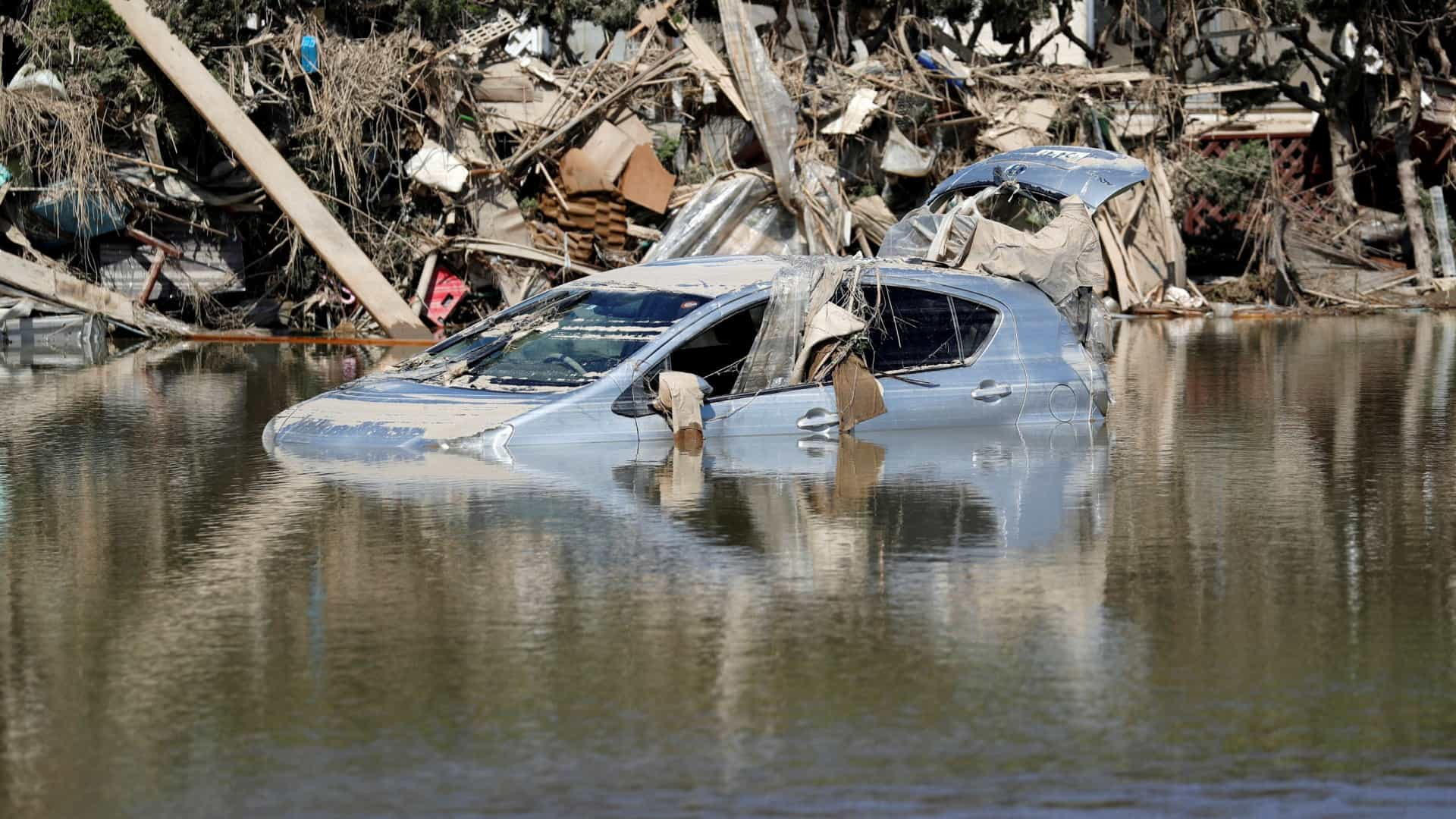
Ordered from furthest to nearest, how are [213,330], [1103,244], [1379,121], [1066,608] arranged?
[1379,121] < [1103,244] < [213,330] < [1066,608]

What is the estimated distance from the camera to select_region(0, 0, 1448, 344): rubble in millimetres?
20484

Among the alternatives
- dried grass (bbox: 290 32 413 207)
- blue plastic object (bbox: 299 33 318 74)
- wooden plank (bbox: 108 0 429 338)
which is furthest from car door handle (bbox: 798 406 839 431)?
blue plastic object (bbox: 299 33 318 74)

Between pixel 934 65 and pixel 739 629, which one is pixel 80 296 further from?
pixel 739 629

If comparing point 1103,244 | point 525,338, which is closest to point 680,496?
point 525,338

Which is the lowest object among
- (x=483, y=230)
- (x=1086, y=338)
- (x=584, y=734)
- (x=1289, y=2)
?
(x=584, y=734)

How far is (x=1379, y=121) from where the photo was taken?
26500mm

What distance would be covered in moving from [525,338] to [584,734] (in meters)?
6.00

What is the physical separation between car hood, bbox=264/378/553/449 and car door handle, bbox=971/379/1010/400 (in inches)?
101

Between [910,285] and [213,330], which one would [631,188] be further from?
[910,285]

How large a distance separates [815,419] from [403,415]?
96.0 inches

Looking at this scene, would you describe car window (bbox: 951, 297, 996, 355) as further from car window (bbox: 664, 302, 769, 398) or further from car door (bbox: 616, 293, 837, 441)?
car window (bbox: 664, 302, 769, 398)

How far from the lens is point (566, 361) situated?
1048cm

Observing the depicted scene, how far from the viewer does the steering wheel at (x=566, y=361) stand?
10.4 meters

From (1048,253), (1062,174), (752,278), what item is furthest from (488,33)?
(1048,253)
